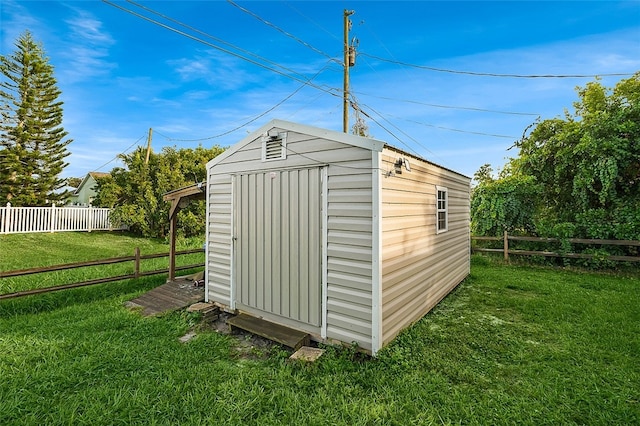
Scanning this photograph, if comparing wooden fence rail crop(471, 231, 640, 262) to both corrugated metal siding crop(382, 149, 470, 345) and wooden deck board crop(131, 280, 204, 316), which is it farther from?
wooden deck board crop(131, 280, 204, 316)

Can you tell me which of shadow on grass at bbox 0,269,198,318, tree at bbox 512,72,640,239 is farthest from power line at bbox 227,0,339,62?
tree at bbox 512,72,640,239

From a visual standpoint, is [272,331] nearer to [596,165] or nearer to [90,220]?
[596,165]

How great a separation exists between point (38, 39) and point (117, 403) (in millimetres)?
23797

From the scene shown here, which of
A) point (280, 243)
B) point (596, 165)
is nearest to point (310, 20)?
point (280, 243)

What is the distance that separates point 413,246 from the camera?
4094 millimetres

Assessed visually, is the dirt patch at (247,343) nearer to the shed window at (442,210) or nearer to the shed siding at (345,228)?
the shed siding at (345,228)

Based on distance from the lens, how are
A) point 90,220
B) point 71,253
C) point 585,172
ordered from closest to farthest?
point 585,172 → point 71,253 → point 90,220

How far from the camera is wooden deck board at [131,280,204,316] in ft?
15.7

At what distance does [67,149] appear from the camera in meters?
17.9

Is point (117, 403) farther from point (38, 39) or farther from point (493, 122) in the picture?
point (38, 39)

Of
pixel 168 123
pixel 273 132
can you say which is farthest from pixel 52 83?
pixel 273 132

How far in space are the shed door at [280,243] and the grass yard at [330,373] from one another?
645mm

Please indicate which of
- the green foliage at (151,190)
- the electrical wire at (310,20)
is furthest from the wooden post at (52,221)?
the electrical wire at (310,20)

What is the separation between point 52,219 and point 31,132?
8.53 metres
